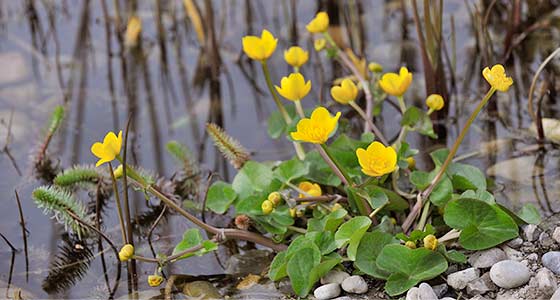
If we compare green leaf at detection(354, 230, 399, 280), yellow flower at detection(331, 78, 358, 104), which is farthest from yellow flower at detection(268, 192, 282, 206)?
yellow flower at detection(331, 78, 358, 104)

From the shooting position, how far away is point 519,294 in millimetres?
1780

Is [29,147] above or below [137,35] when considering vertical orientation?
below

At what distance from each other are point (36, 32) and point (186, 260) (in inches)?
75.7

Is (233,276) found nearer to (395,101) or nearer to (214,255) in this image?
(214,255)

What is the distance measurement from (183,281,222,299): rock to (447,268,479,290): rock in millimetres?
543

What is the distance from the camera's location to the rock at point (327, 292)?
1853 millimetres

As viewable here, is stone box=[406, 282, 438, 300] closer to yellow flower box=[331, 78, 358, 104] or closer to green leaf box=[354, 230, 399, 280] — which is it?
green leaf box=[354, 230, 399, 280]

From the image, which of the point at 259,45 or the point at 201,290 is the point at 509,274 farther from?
the point at 259,45

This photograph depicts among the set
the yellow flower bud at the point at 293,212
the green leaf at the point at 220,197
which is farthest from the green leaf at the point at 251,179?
the yellow flower bud at the point at 293,212

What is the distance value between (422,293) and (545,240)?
362 mm

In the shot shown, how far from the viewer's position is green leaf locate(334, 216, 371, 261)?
1.84 meters

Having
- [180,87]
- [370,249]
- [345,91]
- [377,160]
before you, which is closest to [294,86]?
[345,91]

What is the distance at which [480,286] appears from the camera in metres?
1.82

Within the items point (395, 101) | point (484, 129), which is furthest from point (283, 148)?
point (484, 129)
